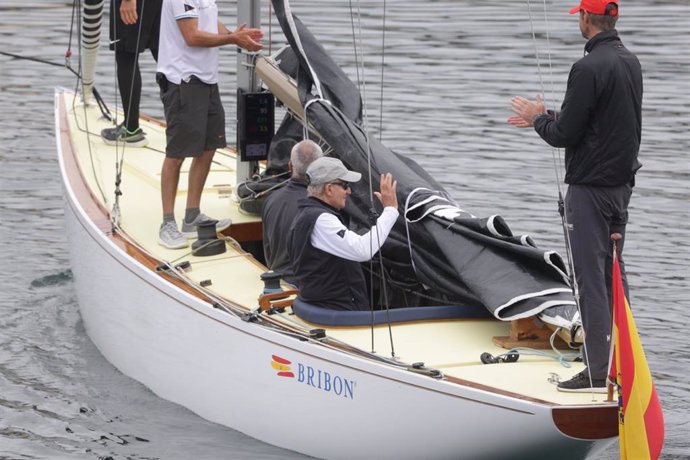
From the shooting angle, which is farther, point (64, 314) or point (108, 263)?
point (64, 314)

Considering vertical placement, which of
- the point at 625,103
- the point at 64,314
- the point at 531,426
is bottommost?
the point at 64,314

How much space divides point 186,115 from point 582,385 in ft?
10.2

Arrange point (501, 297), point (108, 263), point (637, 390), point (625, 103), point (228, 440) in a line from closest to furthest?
point (637, 390) < point (625, 103) < point (501, 297) < point (228, 440) < point (108, 263)

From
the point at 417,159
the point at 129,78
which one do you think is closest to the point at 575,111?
the point at 129,78

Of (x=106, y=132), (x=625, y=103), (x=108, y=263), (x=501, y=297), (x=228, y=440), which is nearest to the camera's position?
(x=625, y=103)

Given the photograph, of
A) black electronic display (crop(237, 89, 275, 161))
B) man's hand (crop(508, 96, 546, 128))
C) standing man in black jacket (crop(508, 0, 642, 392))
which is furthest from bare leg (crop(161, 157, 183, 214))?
standing man in black jacket (crop(508, 0, 642, 392))

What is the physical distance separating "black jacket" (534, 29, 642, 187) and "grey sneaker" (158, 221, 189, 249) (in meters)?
2.71

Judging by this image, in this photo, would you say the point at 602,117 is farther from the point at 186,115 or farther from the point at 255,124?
the point at 255,124

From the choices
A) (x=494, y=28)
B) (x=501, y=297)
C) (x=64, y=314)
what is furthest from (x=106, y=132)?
(x=494, y=28)

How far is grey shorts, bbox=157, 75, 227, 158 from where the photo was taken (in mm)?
8039

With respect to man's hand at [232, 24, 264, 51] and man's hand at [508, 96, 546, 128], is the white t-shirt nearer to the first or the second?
man's hand at [232, 24, 264, 51]

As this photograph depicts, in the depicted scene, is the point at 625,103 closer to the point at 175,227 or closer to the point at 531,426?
the point at 531,426

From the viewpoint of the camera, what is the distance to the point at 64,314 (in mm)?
9812

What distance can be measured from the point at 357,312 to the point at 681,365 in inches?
108
